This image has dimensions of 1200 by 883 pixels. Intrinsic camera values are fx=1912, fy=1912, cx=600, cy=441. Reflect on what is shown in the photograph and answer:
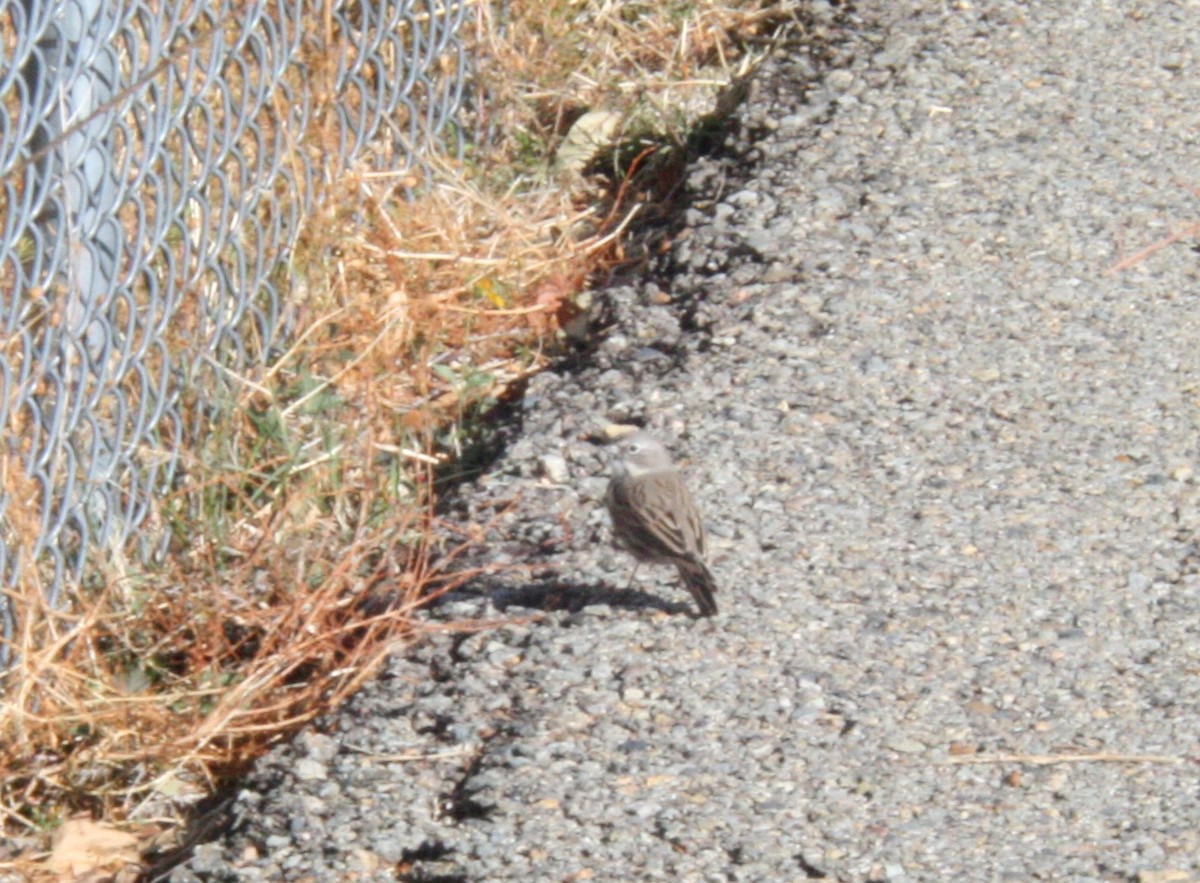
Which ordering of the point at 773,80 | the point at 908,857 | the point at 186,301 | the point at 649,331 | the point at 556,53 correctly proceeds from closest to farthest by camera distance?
1. the point at 908,857
2. the point at 186,301
3. the point at 649,331
4. the point at 773,80
5. the point at 556,53

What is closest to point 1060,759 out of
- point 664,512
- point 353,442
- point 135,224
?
point 664,512

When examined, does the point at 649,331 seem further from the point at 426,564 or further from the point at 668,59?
the point at 668,59

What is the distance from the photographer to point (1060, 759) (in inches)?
145

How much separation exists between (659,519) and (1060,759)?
95 centimetres

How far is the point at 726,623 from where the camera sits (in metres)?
4.12

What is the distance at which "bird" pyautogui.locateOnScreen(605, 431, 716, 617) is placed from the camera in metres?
4.09

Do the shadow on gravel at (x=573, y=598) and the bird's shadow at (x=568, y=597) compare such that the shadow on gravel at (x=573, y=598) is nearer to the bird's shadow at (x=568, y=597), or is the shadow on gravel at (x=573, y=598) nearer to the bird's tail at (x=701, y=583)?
the bird's shadow at (x=568, y=597)

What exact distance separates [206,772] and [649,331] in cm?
188

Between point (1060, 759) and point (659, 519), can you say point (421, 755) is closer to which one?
point (659, 519)

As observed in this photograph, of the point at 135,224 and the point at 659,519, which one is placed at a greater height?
the point at 135,224

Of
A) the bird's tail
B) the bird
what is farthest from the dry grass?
the bird's tail

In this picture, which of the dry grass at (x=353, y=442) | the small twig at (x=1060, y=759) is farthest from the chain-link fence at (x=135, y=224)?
the small twig at (x=1060, y=759)

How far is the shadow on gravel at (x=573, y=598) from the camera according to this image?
4.28 meters

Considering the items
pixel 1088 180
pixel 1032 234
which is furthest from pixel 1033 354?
pixel 1088 180
